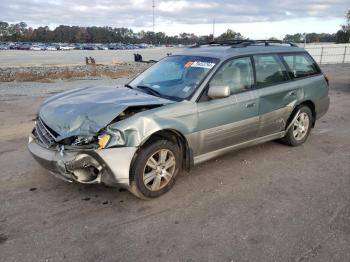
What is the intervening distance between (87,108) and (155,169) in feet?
3.38

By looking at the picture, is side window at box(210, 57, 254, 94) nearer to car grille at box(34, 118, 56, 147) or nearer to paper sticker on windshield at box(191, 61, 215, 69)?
paper sticker on windshield at box(191, 61, 215, 69)

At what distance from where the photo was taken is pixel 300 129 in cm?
612

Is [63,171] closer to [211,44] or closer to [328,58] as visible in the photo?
[211,44]

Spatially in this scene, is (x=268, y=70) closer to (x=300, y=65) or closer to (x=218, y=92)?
(x=300, y=65)

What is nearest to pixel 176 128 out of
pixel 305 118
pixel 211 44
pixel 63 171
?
pixel 63 171

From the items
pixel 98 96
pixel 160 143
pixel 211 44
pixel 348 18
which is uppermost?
pixel 348 18

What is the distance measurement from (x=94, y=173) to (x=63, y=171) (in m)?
0.32

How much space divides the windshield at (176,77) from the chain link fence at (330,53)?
1081 inches

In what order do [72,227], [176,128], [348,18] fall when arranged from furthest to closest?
[348,18] → [176,128] → [72,227]

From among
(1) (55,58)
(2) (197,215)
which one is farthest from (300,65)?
(1) (55,58)

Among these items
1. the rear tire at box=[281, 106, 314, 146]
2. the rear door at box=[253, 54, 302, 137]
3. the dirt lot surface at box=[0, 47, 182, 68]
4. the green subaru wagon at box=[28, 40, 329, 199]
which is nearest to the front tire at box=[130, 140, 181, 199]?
the green subaru wagon at box=[28, 40, 329, 199]

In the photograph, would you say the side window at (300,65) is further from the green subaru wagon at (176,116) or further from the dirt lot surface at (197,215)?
the dirt lot surface at (197,215)

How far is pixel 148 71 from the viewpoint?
18.4ft

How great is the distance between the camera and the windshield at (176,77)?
4604 mm
